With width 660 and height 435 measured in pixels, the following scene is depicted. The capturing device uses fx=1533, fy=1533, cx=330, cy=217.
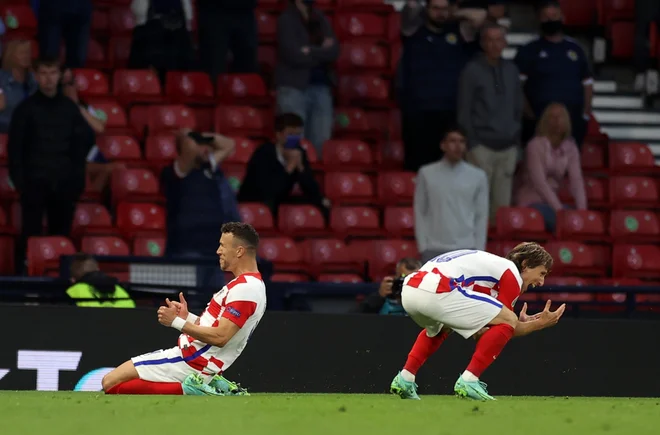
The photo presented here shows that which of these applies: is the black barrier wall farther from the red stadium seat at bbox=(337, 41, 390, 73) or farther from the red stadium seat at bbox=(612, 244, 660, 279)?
the red stadium seat at bbox=(337, 41, 390, 73)

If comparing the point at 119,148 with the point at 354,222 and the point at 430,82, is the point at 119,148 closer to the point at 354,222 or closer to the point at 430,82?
the point at 354,222

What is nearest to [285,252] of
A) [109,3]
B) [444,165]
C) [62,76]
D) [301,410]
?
[444,165]

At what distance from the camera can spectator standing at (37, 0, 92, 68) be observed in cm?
1521

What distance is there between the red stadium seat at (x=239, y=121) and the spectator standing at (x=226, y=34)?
20.2 inches

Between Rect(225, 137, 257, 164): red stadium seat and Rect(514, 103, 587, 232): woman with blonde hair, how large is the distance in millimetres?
2782

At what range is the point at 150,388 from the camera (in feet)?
31.7

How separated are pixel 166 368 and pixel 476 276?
2.02 m

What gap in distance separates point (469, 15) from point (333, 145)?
6.54ft

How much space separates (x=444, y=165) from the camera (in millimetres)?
14039

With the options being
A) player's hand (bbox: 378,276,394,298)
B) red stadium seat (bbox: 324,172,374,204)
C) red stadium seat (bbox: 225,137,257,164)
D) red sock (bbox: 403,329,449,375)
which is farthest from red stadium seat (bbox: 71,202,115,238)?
red sock (bbox: 403,329,449,375)

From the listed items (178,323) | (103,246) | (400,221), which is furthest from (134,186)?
(178,323)

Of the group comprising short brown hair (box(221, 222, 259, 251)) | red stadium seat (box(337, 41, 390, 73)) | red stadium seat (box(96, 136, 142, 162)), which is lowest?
short brown hair (box(221, 222, 259, 251))

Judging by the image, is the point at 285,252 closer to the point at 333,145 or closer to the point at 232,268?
the point at 333,145

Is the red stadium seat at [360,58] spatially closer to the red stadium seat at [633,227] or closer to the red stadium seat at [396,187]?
the red stadium seat at [396,187]
